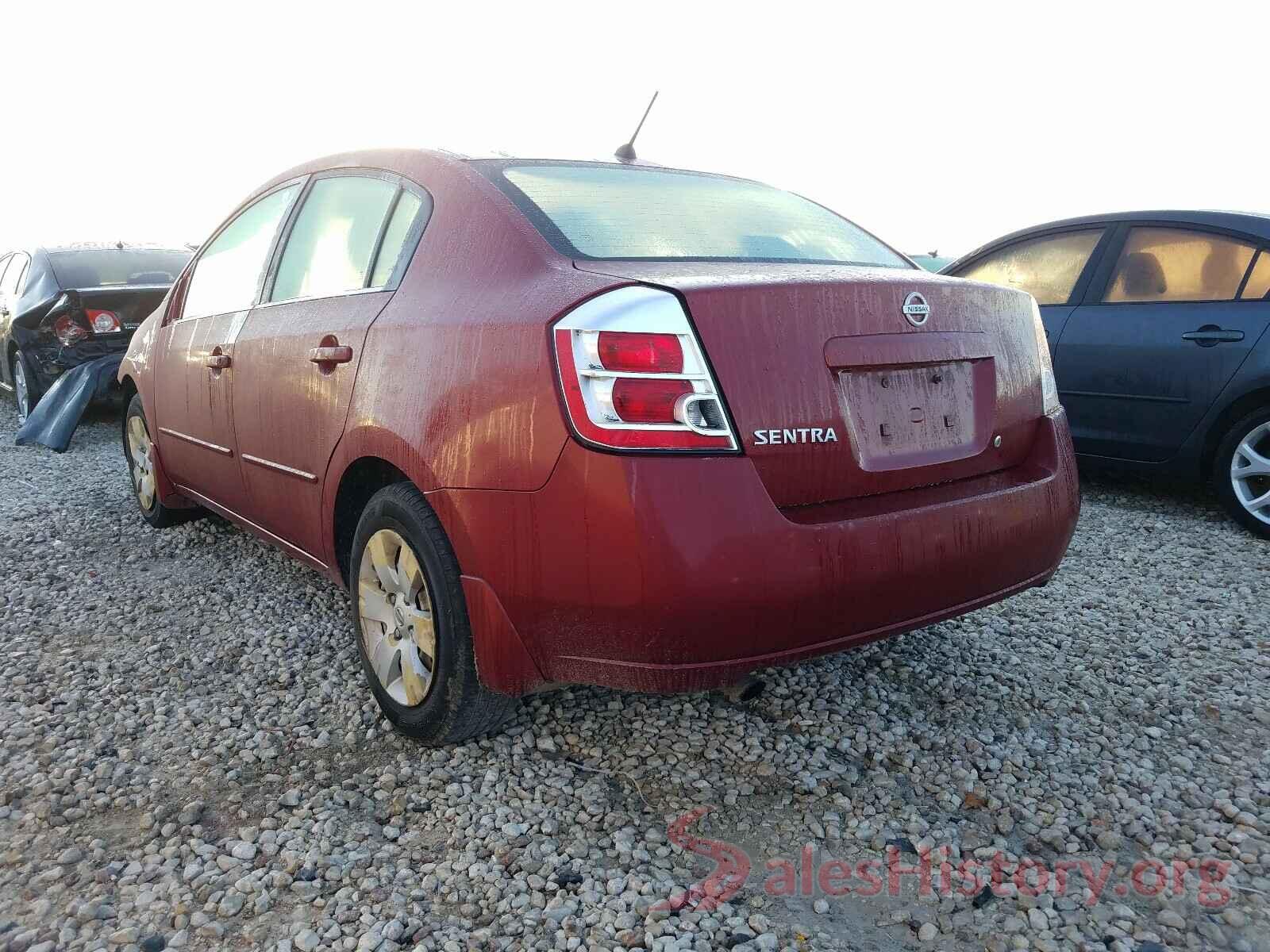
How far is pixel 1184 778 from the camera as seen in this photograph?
2.38 meters

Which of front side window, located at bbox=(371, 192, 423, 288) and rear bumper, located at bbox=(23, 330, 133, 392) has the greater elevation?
front side window, located at bbox=(371, 192, 423, 288)

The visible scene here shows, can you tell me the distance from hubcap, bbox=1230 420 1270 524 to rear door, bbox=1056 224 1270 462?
25 cm

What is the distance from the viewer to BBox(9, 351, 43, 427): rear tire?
779cm

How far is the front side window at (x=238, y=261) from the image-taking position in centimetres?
350

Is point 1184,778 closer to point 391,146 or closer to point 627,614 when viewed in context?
point 627,614

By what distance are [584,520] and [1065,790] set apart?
4.54ft

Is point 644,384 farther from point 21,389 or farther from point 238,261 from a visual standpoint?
point 21,389

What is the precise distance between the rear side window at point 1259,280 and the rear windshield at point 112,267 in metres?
7.22

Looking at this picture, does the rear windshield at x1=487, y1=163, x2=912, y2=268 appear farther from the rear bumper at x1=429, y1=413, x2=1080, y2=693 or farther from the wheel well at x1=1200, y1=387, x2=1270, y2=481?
the wheel well at x1=1200, y1=387, x2=1270, y2=481

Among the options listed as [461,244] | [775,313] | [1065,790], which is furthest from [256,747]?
[1065,790]

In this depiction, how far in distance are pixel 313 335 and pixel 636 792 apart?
1596 mm

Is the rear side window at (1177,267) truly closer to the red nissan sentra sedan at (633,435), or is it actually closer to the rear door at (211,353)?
the red nissan sentra sedan at (633,435)

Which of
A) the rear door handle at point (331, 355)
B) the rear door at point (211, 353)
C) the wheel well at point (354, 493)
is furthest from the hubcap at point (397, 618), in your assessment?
the rear door at point (211, 353)

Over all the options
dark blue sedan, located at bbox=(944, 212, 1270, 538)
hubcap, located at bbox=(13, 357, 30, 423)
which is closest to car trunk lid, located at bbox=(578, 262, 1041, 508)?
dark blue sedan, located at bbox=(944, 212, 1270, 538)
